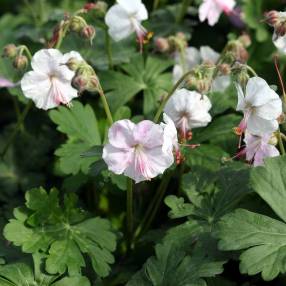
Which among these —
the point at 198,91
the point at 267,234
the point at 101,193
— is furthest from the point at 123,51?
the point at 267,234

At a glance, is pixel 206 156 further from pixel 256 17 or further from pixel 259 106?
pixel 256 17

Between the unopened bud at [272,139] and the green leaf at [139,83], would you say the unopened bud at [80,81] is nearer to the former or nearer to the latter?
the unopened bud at [272,139]

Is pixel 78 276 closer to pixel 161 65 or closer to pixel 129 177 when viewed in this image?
pixel 129 177

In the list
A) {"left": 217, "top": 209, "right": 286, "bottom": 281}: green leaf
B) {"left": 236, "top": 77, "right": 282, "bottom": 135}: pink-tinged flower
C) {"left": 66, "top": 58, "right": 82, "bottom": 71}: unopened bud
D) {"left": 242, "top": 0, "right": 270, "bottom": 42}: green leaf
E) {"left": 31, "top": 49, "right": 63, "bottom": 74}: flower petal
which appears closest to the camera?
{"left": 217, "top": 209, "right": 286, "bottom": 281}: green leaf

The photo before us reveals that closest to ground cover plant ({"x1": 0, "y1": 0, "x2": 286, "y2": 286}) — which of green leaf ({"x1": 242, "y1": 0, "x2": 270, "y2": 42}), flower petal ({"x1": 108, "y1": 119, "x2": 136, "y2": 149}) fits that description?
flower petal ({"x1": 108, "y1": 119, "x2": 136, "y2": 149})

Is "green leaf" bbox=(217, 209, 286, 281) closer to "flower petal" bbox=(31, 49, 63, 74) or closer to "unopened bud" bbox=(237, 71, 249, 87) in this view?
"unopened bud" bbox=(237, 71, 249, 87)
